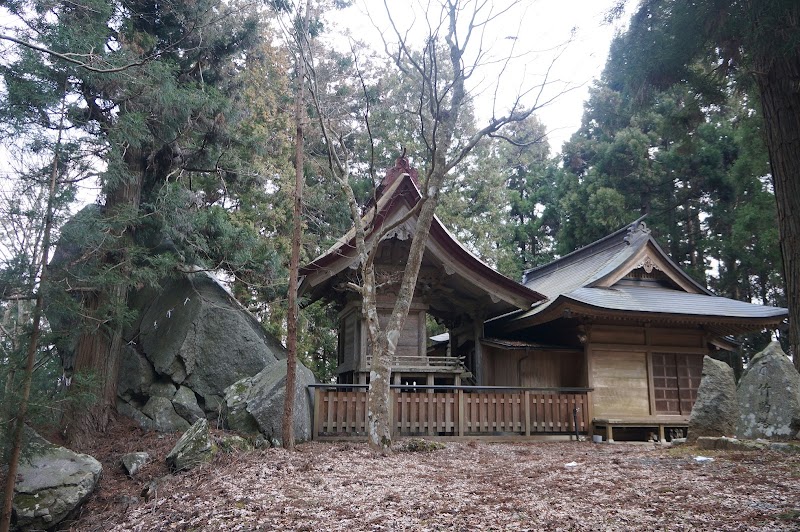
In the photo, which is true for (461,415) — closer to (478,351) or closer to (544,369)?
(478,351)

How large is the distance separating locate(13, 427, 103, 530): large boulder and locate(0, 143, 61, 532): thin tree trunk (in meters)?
0.28

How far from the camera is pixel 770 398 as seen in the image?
7793mm

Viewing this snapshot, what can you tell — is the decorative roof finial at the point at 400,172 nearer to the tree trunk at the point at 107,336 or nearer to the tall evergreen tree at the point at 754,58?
the tree trunk at the point at 107,336

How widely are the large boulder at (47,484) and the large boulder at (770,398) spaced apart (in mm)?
8896

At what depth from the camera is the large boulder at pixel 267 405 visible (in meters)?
8.70

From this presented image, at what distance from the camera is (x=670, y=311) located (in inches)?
496

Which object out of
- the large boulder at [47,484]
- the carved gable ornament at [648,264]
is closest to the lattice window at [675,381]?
the carved gable ornament at [648,264]

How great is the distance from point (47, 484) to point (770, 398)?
31.2 feet

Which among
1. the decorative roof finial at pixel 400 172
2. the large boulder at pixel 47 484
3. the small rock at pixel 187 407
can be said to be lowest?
the large boulder at pixel 47 484

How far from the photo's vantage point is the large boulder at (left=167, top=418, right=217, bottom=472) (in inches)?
284

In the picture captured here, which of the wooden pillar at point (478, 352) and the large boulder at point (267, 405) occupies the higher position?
the wooden pillar at point (478, 352)

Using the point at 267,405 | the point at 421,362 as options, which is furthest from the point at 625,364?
the point at 267,405

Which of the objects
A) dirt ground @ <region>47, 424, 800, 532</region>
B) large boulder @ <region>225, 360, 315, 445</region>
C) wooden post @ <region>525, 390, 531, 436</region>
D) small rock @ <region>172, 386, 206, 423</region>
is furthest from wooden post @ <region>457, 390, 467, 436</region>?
small rock @ <region>172, 386, 206, 423</region>

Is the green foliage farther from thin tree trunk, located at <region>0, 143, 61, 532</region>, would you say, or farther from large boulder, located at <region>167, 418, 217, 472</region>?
thin tree trunk, located at <region>0, 143, 61, 532</region>
